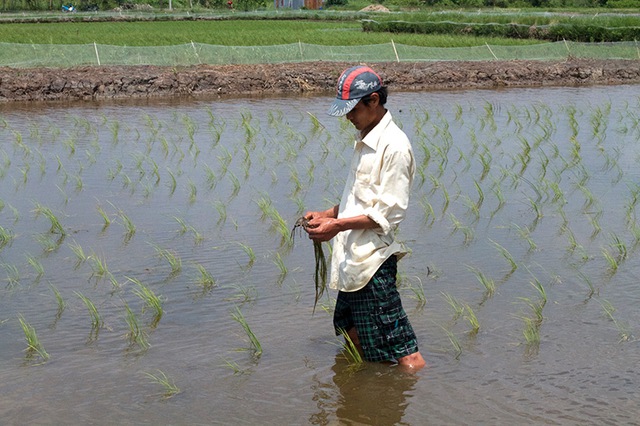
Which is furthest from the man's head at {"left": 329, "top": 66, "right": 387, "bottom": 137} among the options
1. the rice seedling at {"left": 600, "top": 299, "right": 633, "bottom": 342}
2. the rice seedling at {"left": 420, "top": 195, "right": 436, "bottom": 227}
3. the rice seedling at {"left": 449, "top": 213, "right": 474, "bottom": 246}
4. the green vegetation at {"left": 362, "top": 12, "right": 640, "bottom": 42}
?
the green vegetation at {"left": 362, "top": 12, "right": 640, "bottom": 42}

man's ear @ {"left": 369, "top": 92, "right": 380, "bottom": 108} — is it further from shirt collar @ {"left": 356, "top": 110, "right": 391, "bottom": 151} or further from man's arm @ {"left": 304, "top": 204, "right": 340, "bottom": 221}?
man's arm @ {"left": 304, "top": 204, "right": 340, "bottom": 221}

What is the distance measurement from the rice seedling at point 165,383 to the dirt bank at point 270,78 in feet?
28.1

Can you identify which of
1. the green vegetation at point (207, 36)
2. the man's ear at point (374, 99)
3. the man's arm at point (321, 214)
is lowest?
the green vegetation at point (207, 36)

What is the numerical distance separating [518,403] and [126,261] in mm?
2387

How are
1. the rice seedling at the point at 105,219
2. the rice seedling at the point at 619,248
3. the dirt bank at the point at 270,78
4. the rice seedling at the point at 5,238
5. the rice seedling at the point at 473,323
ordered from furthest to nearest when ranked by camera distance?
1. the dirt bank at the point at 270,78
2. the rice seedling at the point at 105,219
3. the rice seedling at the point at 5,238
4. the rice seedling at the point at 619,248
5. the rice seedling at the point at 473,323

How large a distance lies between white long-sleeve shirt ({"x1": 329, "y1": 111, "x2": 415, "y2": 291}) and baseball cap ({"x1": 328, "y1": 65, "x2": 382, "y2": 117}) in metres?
0.13

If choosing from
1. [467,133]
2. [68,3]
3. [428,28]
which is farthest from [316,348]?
[68,3]

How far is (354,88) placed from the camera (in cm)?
293

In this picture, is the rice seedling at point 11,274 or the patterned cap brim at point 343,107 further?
the rice seedling at point 11,274

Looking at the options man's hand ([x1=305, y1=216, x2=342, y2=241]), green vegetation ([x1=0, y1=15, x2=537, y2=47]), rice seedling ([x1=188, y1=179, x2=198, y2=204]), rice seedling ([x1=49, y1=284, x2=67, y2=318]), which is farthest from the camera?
green vegetation ([x1=0, y1=15, x2=537, y2=47])

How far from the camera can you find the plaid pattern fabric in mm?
3062

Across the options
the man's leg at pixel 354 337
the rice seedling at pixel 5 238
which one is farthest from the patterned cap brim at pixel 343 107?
the rice seedling at pixel 5 238

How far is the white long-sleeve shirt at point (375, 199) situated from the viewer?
2938 millimetres

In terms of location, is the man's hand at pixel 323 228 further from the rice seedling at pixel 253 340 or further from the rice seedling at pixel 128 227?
the rice seedling at pixel 128 227
